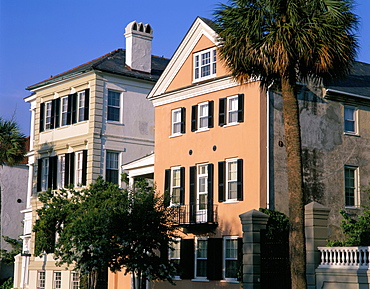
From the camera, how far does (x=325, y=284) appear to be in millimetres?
23594

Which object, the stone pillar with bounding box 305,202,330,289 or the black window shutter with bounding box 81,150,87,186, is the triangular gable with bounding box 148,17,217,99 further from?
the stone pillar with bounding box 305,202,330,289

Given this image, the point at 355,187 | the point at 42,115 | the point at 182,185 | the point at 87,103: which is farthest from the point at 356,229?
the point at 42,115

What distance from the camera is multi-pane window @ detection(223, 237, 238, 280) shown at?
30.2m

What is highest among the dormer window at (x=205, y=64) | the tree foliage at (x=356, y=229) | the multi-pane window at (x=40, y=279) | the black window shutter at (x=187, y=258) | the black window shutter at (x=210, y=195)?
the dormer window at (x=205, y=64)

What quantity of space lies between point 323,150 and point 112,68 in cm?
1393

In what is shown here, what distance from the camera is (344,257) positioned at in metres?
23.5

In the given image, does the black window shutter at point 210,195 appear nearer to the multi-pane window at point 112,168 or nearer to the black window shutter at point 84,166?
the multi-pane window at point 112,168

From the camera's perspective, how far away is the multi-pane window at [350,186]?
108ft

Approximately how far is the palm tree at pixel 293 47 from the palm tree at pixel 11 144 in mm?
22488

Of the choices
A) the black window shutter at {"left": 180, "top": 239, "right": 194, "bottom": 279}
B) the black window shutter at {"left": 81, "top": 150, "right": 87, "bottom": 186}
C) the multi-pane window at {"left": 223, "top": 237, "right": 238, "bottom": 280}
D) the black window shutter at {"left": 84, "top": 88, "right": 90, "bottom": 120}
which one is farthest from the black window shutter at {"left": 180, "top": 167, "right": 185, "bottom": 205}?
the black window shutter at {"left": 84, "top": 88, "right": 90, "bottom": 120}

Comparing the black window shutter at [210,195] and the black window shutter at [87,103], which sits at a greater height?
the black window shutter at [87,103]

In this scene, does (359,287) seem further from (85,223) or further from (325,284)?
(85,223)

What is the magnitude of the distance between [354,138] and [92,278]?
14.7 meters

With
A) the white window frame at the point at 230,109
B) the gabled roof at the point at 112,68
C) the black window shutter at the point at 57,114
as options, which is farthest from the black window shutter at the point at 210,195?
the black window shutter at the point at 57,114
